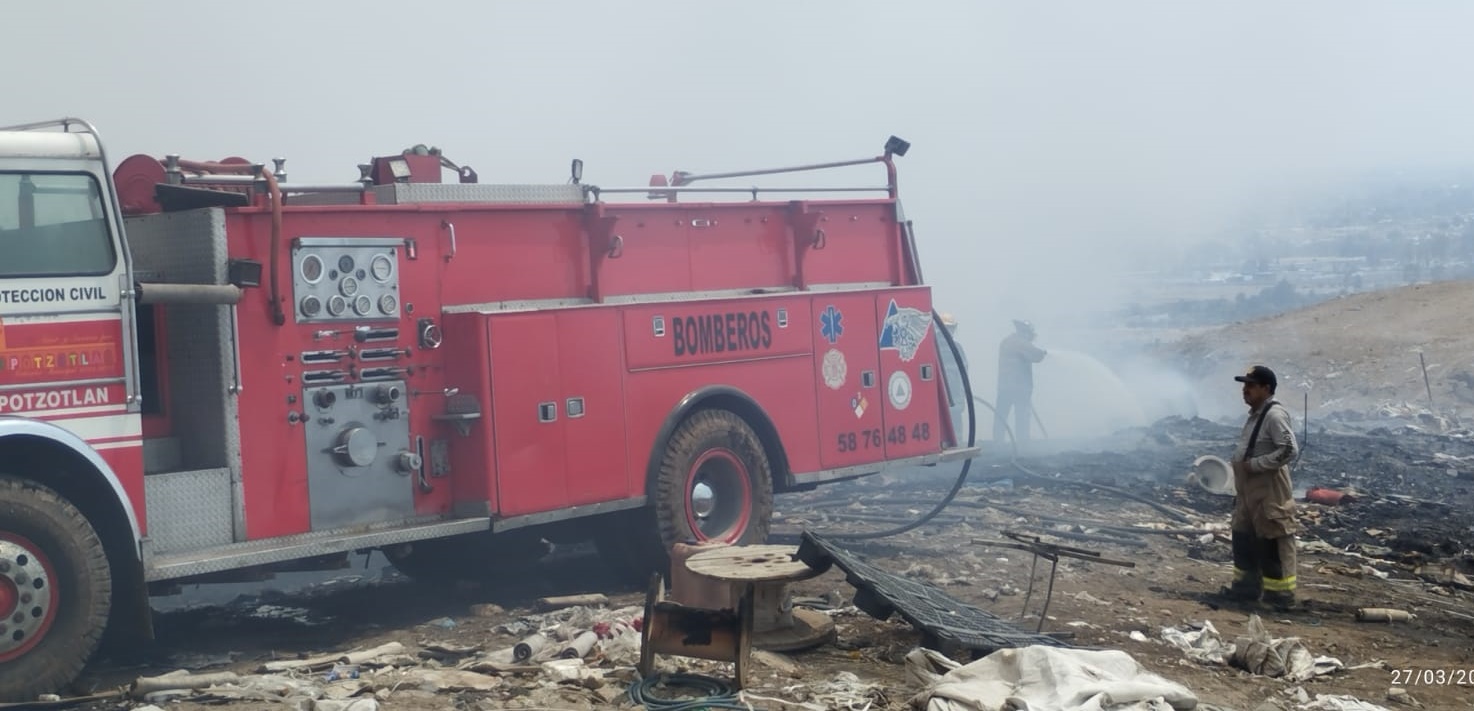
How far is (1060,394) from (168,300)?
60.3 feet

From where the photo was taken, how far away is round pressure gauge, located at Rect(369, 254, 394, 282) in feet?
28.4

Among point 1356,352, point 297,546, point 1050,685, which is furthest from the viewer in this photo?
point 1356,352

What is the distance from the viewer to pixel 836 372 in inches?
442

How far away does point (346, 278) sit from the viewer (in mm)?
8508

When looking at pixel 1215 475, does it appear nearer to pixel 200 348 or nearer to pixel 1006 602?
pixel 1006 602

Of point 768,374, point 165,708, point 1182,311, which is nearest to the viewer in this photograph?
point 165,708

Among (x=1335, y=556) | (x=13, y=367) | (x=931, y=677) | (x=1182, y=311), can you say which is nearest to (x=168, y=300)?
(x=13, y=367)

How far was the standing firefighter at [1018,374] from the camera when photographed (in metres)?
19.2

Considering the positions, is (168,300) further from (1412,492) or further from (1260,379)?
(1412,492)

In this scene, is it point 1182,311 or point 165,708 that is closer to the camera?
point 165,708

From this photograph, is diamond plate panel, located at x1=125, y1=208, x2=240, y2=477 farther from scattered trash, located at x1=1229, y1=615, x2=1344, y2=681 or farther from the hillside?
the hillside

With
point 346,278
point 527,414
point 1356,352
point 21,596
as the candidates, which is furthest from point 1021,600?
point 1356,352

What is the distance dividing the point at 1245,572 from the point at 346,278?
585cm
